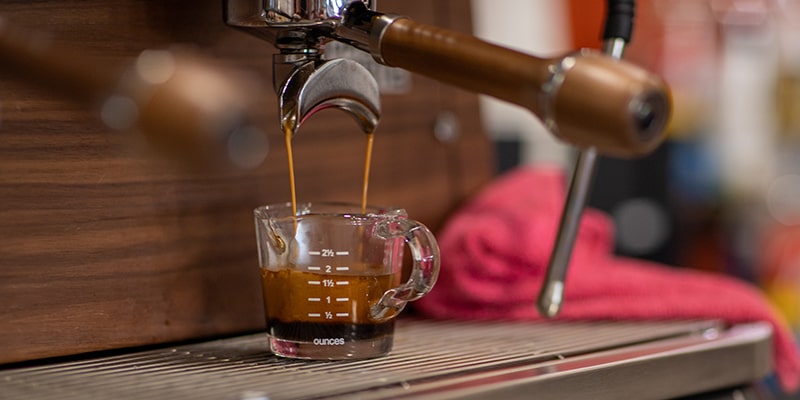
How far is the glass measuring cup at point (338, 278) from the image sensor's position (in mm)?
521

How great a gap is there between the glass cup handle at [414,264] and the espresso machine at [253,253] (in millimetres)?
29

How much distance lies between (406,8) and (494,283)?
0.20 m

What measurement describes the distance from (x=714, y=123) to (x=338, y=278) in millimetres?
1206

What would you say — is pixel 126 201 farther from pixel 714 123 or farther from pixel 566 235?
pixel 714 123

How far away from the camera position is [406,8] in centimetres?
74

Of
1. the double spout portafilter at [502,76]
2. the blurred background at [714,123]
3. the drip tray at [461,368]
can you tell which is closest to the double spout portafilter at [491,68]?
the double spout portafilter at [502,76]

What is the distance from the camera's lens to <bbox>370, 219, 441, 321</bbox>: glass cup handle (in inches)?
20.5

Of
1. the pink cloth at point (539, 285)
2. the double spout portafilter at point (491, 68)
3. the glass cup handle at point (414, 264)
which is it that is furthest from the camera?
the pink cloth at point (539, 285)

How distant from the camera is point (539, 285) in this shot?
0.69m

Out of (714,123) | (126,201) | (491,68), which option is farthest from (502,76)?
(714,123)

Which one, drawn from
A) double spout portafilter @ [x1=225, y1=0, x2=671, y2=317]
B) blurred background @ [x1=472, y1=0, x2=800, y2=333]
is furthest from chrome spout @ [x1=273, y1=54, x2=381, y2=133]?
blurred background @ [x1=472, y1=0, x2=800, y2=333]

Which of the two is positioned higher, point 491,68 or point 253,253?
point 491,68

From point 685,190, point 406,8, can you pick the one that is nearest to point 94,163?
point 406,8

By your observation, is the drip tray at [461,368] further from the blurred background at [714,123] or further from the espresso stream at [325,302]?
the blurred background at [714,123]
